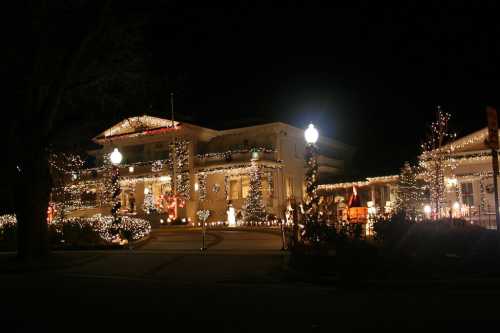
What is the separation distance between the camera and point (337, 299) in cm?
1191

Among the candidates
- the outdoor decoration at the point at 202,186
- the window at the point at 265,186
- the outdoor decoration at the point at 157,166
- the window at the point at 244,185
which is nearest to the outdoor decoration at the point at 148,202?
the outdoor decoration at the point at 157,166

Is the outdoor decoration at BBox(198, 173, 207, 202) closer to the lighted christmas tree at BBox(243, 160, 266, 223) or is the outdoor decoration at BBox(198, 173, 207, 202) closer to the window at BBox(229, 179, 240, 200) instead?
the window at BBox(229, 179, 240, 200)

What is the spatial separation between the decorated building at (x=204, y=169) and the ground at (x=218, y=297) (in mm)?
19945

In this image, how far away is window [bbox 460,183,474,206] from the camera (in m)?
33.8

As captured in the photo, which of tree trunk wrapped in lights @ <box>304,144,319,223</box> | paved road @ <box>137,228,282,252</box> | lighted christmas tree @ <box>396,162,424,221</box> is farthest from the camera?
lighted christmas tree @ <box>396,162,424,221</box>

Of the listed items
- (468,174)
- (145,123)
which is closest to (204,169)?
(145,123)

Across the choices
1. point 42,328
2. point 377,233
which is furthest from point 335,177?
point 42,328

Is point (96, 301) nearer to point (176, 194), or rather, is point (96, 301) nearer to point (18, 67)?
point (18, 67)

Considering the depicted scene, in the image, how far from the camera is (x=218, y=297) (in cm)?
1250

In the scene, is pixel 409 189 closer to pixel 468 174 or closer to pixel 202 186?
pixel 468 174

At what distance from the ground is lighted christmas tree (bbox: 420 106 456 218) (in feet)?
43.5

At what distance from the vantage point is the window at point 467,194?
33.8 meters

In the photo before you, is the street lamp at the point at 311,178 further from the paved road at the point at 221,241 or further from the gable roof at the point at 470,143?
the gable roof at the point at 470,143

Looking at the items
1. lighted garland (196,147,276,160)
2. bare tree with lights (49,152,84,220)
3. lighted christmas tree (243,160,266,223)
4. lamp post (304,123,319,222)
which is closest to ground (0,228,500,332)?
lamp post (304,123,319,222)
